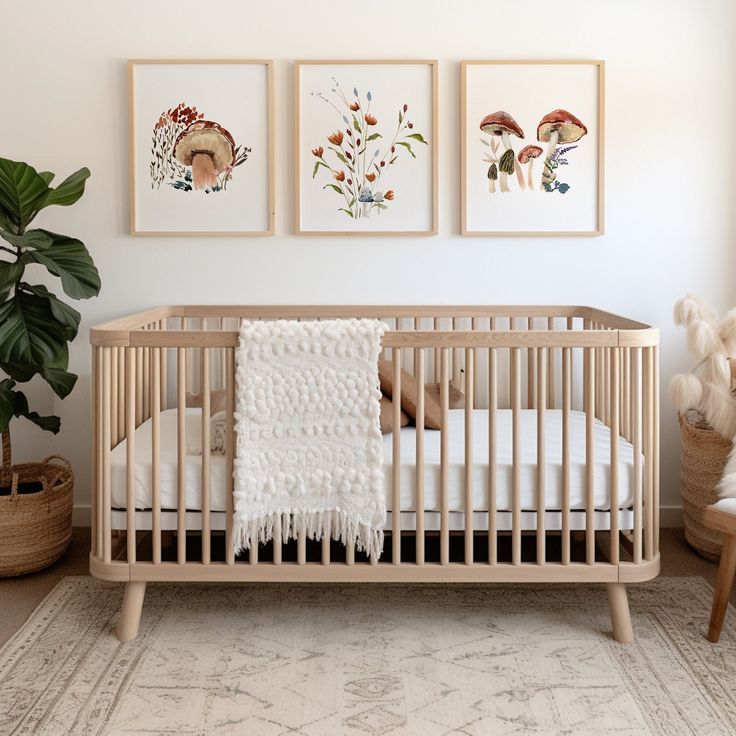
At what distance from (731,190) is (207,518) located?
2.06 m

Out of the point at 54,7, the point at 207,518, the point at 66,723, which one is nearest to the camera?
the point at 66,723

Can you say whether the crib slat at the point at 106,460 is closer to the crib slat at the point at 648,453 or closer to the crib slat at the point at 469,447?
the crib slat at the point at 469,447

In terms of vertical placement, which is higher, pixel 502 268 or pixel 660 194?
pixel 660 194

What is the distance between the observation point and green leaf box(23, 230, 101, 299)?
2.46 m

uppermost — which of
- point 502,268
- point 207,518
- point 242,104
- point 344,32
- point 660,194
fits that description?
point 344,32

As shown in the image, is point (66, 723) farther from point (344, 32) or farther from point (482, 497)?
point (344, 32)

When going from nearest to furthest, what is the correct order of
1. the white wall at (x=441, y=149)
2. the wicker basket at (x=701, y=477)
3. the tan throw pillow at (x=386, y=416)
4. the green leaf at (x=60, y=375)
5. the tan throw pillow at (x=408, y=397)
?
the tan throw pillow at (x=386, y=416) < the tan throw pillow at (x=408, y=397) < the green leaf at (x=60, y=375) < the wicker basket at (x=701, y=477) < the white wall at (x=441, y=149)

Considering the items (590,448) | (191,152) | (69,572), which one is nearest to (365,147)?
(191,152)

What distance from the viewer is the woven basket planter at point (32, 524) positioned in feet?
8.11

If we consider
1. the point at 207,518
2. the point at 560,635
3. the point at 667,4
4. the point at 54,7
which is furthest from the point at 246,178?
the point at 560,635

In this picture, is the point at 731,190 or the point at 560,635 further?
the point at 731,190

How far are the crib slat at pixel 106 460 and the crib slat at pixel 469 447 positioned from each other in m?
0.83

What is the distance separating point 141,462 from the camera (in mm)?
2080

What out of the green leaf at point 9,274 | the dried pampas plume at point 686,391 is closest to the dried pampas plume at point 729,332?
the dried pampas plume at point 686,391
